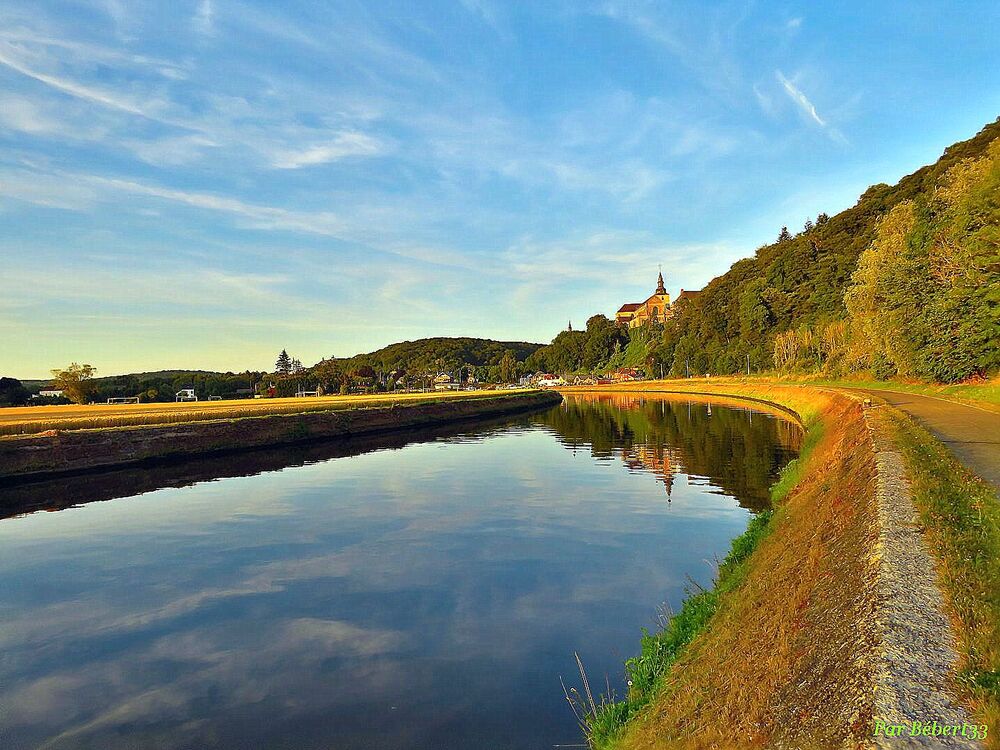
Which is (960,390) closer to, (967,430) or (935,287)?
(935,287)

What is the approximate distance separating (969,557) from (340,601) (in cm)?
1265

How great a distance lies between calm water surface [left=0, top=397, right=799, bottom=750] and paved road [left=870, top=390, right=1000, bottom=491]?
6.83m

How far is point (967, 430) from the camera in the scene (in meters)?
22.5

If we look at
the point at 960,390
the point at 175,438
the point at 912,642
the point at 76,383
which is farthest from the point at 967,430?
the point at 76,383

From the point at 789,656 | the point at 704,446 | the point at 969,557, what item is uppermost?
the point at 969,557

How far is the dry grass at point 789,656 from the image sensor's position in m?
5.45

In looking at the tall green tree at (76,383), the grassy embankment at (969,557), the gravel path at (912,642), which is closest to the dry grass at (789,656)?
the gravel path at (912,642)

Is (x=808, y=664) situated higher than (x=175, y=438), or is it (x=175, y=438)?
(x=175, y=438)

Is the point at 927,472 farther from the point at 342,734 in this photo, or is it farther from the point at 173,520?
the point at 173,520

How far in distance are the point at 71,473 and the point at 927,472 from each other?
43365 mm

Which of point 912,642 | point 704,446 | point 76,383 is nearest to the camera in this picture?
point 912,642

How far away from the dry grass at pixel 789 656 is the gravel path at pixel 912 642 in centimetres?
16

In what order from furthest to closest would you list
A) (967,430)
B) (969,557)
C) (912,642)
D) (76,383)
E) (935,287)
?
(76,383) → (935,287) → (967,430) → (969,557) → (912,642)

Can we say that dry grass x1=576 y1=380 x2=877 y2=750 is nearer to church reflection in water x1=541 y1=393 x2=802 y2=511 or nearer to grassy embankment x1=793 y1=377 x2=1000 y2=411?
church reflection in water x1=541 y1=393 x2=802 y2=511
